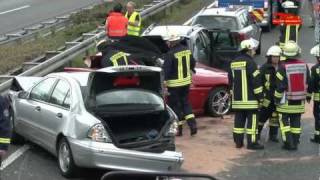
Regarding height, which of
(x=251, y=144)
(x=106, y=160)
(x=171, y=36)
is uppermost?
(x=171, y=36)

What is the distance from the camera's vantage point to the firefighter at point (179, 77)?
1201 centimetres

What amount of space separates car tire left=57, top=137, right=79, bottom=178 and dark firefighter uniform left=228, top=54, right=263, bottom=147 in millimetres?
3191

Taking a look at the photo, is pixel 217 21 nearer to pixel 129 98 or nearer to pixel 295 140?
pixel 295 140

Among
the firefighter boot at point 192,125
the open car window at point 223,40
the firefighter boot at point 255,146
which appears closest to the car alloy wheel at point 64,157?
the firefighter boot at point 192,125

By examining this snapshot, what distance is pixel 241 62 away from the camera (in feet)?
36.9

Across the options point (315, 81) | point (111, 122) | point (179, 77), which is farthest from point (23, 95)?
point (315, 81)

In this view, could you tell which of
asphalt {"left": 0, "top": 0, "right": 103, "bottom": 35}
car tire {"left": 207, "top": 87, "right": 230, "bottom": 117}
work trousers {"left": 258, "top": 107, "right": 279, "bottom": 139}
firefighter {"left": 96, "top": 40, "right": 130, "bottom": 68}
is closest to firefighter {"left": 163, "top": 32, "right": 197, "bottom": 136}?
firefighter {"left": 96, "top": 40, "right": 130, "bottom": 68}

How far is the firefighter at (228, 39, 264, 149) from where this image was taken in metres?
11.2

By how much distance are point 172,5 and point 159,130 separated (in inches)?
738

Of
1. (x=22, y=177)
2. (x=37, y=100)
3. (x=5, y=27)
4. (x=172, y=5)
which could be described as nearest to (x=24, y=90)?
(x=37, y=100)

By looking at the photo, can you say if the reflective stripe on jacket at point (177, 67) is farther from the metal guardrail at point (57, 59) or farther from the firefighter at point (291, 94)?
the metal guardrail at point (57, 59)

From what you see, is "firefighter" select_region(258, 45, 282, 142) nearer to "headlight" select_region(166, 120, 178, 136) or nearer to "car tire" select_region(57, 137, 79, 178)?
"headlight" select_region(166, 120, 178, 136)

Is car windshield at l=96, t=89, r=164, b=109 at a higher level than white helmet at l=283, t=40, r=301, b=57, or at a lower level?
lower

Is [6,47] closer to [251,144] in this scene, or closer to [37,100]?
[37,100]
